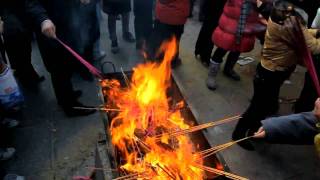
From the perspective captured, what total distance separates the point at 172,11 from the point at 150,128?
291 cm

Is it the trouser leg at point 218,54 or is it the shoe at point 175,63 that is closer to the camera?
the trouser leg at point 218,54

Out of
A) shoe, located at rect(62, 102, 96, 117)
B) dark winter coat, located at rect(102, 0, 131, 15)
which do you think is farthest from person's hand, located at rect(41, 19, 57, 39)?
dark winter coat, located at rect(102, 0, 131, 15)

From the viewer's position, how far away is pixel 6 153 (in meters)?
4.70

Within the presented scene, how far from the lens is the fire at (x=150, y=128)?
11.4 feet

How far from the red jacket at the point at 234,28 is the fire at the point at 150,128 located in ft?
4.19

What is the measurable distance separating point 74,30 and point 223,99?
9.40ft

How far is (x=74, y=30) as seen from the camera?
210 inches

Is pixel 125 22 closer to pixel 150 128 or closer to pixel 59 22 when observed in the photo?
pixel 59 22

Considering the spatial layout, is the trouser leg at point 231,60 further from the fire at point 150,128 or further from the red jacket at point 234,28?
the fire at point 150,128

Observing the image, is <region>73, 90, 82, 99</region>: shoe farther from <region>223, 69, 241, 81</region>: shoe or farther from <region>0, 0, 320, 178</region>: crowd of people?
<region>223, 69, 241, 81</region>: shoe

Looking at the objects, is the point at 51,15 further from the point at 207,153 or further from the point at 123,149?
the point at 207,153

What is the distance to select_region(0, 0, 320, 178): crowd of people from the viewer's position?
3.98m

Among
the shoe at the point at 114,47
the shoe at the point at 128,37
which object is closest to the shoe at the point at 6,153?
the shoe at the point at 114,47

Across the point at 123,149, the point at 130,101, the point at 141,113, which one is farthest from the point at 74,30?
the point at 123,149
